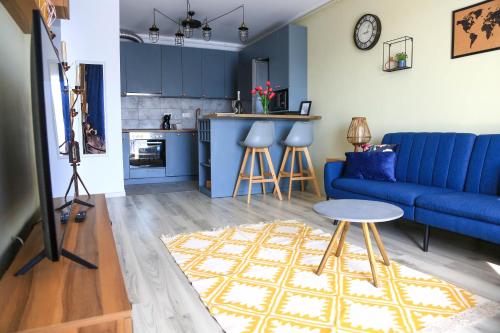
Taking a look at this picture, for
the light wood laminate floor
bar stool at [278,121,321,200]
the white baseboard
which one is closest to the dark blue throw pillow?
the light wood laminate floor

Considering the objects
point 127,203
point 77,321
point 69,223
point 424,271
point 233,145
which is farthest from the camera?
point 233,145

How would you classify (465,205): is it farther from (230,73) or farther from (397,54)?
(230,73)

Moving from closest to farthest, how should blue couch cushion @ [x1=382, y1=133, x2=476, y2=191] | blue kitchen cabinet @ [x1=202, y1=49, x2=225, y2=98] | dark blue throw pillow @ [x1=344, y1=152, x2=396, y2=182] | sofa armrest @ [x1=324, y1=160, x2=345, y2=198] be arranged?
blue couch cushion @ [x1=382, y1=133, x2=476, y2=191]
dark blue throw pillow @ [x1=344, y1=152, x2=396, y2=182]
sofa armrest @ [x1=324, y1=160, x2=345, y2=198]
blue kitchen cabinet @ [x1=202, y1=49, x2=225, y2=98]

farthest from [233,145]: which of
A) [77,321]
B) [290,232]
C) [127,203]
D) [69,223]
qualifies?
[77,321]

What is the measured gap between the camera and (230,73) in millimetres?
7004

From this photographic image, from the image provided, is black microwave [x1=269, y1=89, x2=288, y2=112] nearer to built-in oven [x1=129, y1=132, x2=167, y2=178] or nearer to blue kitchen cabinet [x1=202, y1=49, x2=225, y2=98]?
blue kitchen cabinet [x1=202, y1=49, x2=225, y2=98]

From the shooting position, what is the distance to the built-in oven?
602 cm

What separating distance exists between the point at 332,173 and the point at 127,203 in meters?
2.41

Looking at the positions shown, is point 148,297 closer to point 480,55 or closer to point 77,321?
point 77,321

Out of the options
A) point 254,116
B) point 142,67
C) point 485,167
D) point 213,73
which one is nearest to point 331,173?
point 485,167

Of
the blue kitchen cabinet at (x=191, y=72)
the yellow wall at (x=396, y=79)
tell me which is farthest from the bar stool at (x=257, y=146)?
the blue kitchen cabinet at (x=191, y=72)

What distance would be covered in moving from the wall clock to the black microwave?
4.36ft

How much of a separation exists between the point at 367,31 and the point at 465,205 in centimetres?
266

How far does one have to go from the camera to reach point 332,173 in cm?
361
